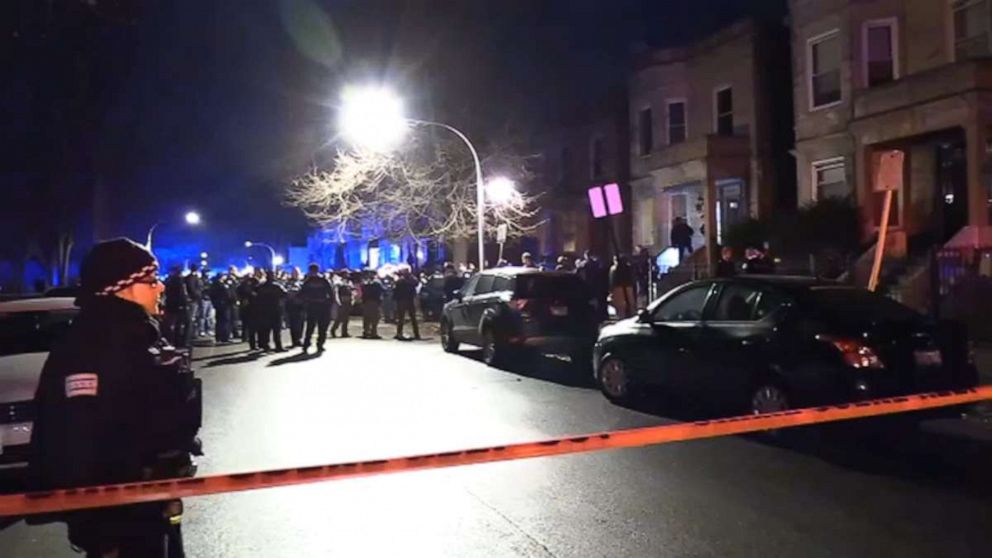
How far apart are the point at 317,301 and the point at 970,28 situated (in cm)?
1471

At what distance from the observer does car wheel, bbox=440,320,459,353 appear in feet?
61.7

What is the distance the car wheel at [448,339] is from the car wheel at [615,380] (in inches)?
275

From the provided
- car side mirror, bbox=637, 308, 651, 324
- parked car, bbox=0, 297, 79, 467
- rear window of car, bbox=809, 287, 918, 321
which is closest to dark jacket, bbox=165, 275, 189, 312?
parked car, bbox=0, 297, 79, 467

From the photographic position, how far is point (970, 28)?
805 inches

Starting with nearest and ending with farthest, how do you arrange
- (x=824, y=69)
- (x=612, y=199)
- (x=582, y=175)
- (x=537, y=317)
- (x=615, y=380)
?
(x=615, y=380), (x=537, y=317), (x=612, y=199), (x=824, y=69), (x=582, y=175)

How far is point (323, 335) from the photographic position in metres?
19.5

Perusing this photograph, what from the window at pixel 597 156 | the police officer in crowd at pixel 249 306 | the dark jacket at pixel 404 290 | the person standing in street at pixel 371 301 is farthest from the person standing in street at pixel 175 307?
the window at pixel 597 156

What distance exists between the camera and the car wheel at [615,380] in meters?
11.6

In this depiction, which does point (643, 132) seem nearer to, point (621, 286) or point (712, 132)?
point (712, 132)

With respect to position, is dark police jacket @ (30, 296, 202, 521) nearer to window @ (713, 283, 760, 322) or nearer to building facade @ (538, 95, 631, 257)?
window @ (713, 283, 760, 322)

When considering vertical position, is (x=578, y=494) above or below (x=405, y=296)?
below

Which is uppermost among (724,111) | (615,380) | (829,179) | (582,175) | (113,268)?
(724,111)

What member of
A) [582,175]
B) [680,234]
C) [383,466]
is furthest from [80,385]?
[582,175]

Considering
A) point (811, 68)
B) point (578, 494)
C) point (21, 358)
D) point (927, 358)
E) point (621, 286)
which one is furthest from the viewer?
point (811, 68)
